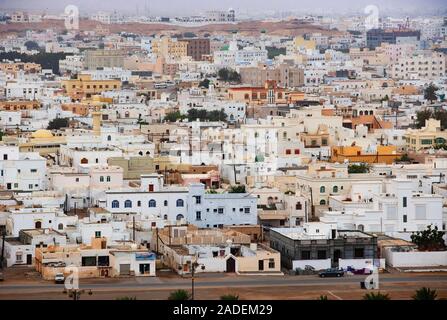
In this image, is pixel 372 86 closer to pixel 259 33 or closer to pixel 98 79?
pixel 98 79

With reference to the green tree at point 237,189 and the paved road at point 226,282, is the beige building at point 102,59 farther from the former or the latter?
the paved road at point 226,282

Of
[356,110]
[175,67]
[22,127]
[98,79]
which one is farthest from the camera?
[175,67]

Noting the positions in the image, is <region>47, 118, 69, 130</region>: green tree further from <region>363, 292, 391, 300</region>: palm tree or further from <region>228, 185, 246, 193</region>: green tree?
<region>363, 292, 391, 300</region>: palm tree

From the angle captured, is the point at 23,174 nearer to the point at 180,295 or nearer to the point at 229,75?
the point at 180,295

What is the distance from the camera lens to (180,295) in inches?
435

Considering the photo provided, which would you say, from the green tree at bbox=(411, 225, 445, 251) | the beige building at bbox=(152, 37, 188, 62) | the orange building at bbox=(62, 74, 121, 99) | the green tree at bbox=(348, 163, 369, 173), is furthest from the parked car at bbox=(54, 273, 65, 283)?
the beige building at bbox=(152, 37, 188, 62)

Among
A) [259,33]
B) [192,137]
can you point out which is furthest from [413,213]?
[259,33]

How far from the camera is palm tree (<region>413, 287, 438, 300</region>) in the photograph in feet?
36.3

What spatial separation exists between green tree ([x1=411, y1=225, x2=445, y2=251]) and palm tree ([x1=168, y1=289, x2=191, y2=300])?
2.32m

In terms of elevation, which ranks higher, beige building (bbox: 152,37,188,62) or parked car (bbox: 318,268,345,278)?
beige building (bbox: 152,37,188,62)

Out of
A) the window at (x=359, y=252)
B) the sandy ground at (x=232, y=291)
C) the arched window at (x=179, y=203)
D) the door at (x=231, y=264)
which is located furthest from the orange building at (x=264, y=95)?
the sandy ground at (x=232, y=291)

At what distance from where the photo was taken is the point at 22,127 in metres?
22.0

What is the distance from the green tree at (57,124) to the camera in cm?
2184

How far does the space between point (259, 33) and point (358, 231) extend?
37.7 metres
